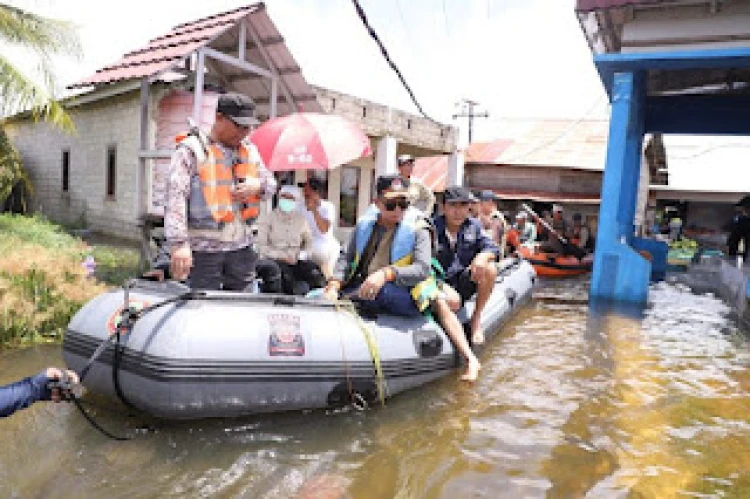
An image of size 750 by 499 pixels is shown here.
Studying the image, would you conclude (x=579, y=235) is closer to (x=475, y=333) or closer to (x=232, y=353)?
(x=475, y=333)

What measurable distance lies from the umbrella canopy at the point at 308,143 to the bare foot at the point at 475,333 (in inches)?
80.5

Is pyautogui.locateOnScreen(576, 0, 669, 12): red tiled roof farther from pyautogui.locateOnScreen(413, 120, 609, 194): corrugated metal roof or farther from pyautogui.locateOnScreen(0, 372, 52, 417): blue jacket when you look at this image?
pyautogui.locateOnScreen(413, 120, 609, 194): corrugated metal roof

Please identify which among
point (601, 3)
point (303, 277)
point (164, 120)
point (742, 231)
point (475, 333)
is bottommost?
point (475, 333)

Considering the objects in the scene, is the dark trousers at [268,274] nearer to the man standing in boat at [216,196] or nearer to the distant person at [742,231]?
the man standing in boat at [216,196]

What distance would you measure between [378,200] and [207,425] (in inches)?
73.0

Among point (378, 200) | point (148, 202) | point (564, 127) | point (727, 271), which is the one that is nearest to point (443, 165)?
point (564, 127)

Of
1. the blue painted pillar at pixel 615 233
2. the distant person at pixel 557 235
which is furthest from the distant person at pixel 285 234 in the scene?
the distant person at pixel 557 235

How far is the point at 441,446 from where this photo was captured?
3502 mm

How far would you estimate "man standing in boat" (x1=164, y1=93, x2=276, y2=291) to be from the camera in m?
3.44

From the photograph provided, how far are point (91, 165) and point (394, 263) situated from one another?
10355 mm

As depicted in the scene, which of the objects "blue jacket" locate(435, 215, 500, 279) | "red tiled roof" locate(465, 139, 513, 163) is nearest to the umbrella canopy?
"blue jacket" locate(435, 215, 500, 279)

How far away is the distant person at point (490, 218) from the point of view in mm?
7332

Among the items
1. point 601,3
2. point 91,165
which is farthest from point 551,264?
point 91,165

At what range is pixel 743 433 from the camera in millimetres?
3955
